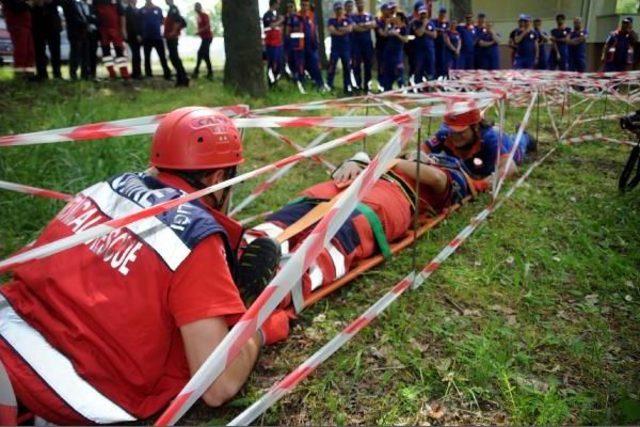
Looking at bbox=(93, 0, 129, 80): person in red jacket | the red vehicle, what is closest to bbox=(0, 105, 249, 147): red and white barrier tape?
bbox=(93, 0, 129, 80): person in red jacket

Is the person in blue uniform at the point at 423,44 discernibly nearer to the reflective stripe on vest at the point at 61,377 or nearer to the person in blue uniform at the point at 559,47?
the person in blue uniform at the point at 559,47

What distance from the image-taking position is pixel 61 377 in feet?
4.91

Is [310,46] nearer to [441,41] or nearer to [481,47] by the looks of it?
[441,41]

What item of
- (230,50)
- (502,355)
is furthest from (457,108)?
(230,50)

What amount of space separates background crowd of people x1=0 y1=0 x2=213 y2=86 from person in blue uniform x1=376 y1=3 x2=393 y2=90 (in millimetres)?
3800

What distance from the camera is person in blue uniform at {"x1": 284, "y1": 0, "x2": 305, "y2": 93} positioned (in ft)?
33.9

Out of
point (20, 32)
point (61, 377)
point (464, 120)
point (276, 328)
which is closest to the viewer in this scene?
point (61, 377)

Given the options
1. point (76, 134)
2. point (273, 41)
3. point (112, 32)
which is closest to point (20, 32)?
point (112, 32)

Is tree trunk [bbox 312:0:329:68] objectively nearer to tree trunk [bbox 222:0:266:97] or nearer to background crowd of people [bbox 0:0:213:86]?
background crowd of people [bbox 0:0:213:86]

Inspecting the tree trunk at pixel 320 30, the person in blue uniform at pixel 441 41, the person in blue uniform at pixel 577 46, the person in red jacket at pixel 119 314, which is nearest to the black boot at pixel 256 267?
the person in red jacket at pixel 119 314

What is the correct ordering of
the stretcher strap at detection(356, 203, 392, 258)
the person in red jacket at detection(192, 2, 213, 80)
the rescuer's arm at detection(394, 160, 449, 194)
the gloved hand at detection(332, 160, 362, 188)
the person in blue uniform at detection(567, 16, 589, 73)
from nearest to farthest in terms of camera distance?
1. the stretcher strap at detection(356, 203, 392, 258)
2. the gloved hand at detection(332, 160, 362, 188)
3. the rescuer's arm at detection(394, 160, 449, 194)
4. the person in red jacket at detection(192, 2, 213, 80)
5. the person in blue uniform at detection(567, 16, 589, 73)

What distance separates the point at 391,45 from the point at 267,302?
918 centimetres

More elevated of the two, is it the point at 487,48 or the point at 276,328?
the point at 487,48

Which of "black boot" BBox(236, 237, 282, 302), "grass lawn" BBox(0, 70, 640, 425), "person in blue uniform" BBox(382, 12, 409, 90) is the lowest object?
"grass lawn" BBox(0, 70, 640, 425)
